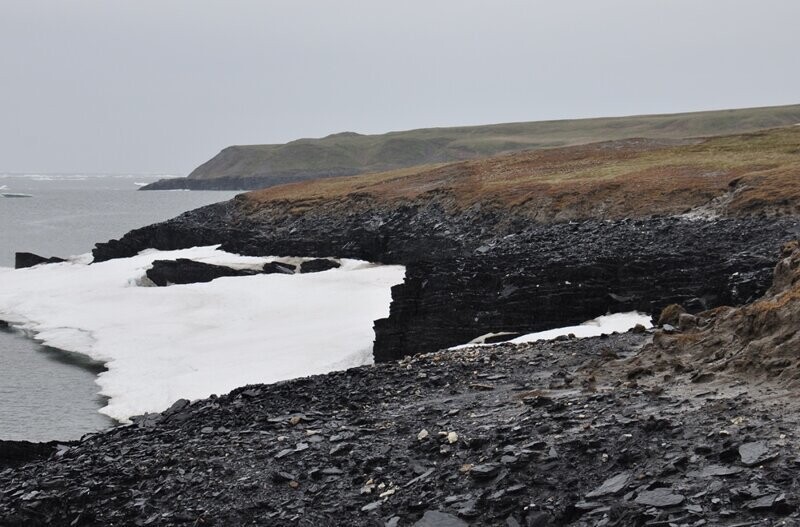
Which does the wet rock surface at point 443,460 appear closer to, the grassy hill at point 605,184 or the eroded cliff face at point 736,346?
the eroded cliff face at point 736,346

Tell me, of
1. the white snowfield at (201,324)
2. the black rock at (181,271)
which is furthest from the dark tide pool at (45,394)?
the black rock at (181,271)

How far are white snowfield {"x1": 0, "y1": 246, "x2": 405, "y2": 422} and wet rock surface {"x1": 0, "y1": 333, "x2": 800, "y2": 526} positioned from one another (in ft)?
38.4

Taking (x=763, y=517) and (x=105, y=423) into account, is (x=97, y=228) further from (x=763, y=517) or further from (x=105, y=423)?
(x=763, y=517)

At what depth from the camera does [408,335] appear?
3262cm

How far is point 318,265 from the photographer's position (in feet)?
185

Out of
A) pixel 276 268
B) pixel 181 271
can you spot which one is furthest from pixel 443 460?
pixel 181 271

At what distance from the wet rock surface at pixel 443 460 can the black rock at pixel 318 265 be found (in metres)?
35.7

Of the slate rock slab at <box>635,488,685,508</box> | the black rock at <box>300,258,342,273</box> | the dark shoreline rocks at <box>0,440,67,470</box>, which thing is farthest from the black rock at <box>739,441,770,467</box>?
the black rock at <box>300,258,342,273</box>

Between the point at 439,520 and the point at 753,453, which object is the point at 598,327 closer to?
the point at 753,453

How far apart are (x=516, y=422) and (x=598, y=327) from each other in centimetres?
1154

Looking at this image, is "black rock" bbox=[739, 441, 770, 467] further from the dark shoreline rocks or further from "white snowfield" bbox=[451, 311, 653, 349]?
the dark shoreline rocks

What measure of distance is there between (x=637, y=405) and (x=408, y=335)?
17.7 meters

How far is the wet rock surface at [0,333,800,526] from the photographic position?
12.2 meters

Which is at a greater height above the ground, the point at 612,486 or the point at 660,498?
the point at 660,498
